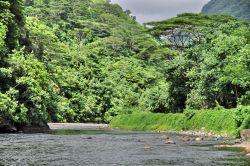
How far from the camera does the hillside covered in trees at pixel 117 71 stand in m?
64.0

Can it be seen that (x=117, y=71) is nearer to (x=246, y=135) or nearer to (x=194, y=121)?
(x=194, y=121)

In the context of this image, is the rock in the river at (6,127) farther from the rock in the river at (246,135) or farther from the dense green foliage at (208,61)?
the rock in the river at (246,135)

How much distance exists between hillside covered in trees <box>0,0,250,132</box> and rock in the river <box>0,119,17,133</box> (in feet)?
3.24

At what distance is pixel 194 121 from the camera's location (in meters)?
65.8

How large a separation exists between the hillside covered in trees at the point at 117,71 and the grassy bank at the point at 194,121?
3.40 m

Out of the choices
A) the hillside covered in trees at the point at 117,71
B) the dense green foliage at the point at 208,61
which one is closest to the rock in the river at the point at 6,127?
the hillside covered in trees at the point at 117,71

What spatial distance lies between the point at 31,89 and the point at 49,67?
3764 centimetres

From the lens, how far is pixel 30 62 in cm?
7394

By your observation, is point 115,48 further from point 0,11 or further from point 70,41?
point 0,11

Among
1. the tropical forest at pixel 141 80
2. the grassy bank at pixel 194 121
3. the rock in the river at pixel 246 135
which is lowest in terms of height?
the rock in the river at pixel 246 135

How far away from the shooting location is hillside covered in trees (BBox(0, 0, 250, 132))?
64.0 metres

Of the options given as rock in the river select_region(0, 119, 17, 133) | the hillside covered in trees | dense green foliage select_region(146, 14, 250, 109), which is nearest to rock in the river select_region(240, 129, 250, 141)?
dense green foliage select_region(146, 14, 250, 109)

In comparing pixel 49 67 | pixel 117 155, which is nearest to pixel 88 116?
pixel 49 67

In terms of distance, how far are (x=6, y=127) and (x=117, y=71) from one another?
256ft
